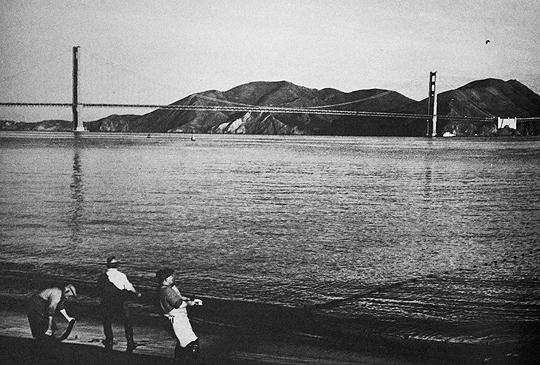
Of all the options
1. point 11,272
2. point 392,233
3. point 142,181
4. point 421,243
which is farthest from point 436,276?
point 142,181

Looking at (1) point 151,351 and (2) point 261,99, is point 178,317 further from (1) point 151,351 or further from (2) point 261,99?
(2) point 261,99

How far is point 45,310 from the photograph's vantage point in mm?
2219

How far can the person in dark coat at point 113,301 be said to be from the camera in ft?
7.10

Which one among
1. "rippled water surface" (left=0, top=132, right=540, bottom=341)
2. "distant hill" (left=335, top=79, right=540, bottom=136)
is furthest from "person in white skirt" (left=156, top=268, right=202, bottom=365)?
"distant hill" (left=335, top=79, right=540, bottom=136)

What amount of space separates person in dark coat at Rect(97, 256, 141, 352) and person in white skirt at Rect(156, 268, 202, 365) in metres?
0.10

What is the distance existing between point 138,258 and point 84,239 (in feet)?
1.26

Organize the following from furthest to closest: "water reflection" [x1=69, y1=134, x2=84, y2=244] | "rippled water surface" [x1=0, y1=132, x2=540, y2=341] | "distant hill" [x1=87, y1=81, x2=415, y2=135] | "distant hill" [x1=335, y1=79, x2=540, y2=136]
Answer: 1. "water reflection" [x1=69, y1=134, x2=84, y2=244]
2. "distant hill" [x1=87, y1=81, x2=415, y2=135]
3. "distant hill" [x1=335, y1=79, x2=540, y2=136]
4. "rippled water surface" [x1=0, y1=132, x2=540, y2=341]

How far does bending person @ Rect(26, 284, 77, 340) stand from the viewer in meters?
2.20

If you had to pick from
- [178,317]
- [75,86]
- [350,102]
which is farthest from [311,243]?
[178,317]

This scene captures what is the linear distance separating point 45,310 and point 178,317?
1.63 feet

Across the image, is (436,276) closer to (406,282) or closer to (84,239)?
(406,282)

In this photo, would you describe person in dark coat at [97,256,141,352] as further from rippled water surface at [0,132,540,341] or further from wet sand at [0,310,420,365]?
rippled water surface at [0,132,540,341]

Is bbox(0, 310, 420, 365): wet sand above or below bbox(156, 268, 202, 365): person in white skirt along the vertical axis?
below

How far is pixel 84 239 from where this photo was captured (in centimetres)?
350
